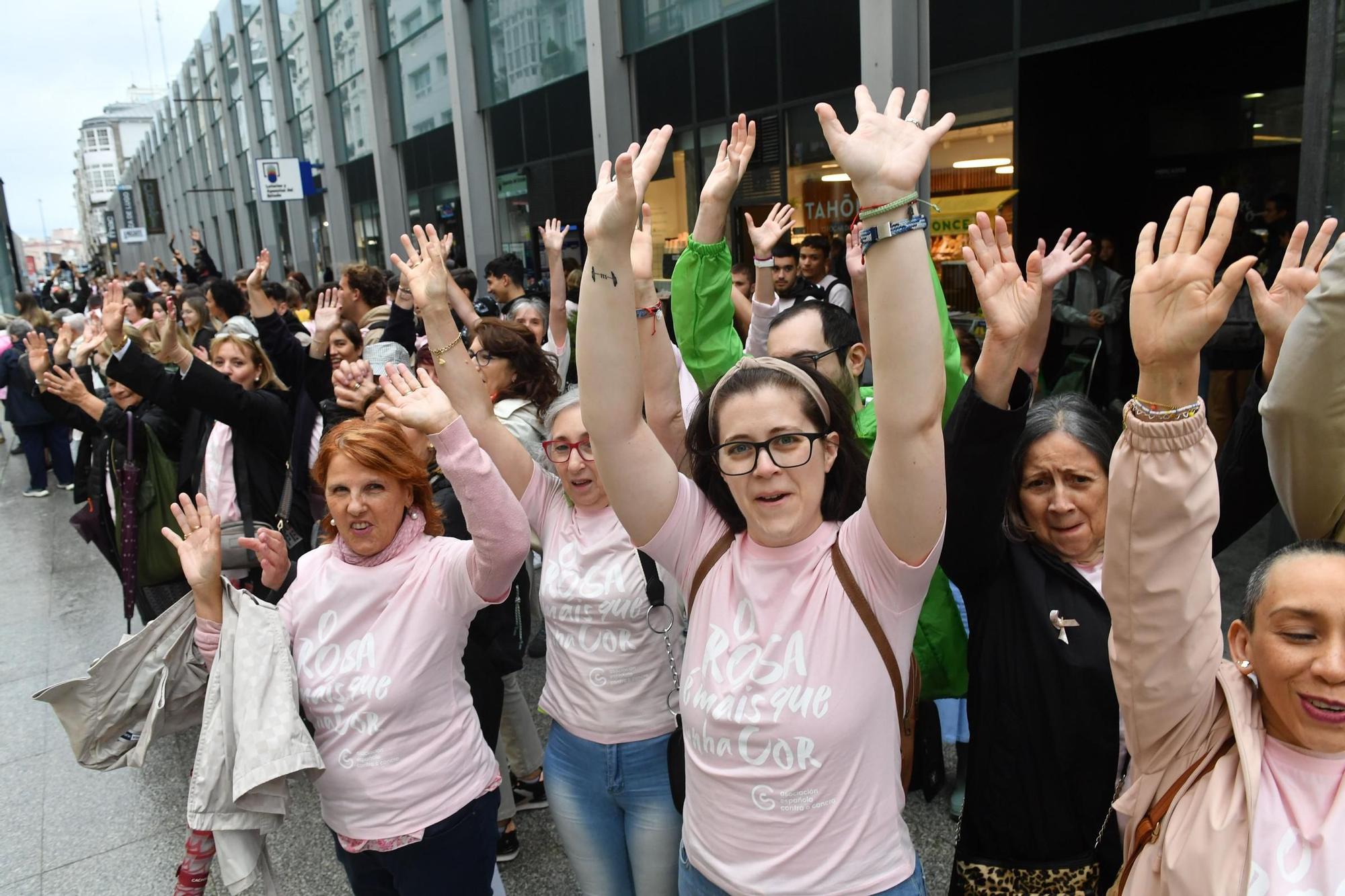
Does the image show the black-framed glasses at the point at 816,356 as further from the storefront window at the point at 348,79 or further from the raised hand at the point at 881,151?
the storefront window at the point at 348,79

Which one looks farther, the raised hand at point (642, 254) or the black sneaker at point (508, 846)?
the black sneaker at point (508, 846)

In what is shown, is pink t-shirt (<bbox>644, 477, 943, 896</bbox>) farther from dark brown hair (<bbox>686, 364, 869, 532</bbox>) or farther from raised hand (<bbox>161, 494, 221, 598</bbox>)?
raised hand (<bbox>161, 494, 221, 598</bbox>)

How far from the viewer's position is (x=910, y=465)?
1.55 m

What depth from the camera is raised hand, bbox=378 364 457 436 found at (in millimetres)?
2234

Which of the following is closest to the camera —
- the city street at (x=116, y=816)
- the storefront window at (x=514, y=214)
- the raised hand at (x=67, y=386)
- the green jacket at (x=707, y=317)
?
the green jacket at (x=707, y=317)

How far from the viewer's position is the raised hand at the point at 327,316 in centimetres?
460

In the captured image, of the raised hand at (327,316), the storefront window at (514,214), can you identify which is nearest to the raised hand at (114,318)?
the raised hand at (327,316)

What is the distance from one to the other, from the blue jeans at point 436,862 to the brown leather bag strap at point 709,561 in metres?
0.99

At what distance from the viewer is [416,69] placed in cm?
1609

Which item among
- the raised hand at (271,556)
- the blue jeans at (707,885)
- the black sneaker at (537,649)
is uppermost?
the raised hand at (271,556)

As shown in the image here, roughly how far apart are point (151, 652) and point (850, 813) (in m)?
1.96

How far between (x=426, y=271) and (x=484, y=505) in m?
0.75

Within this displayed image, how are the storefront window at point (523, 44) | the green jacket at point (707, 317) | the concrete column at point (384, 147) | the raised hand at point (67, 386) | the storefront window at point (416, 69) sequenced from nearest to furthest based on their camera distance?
the green jacket at point (707, 317)
the raised hand at point (67, 386)
the storefront window at point (523, 44)
the storefront window at point (416, 69)
the concrete column at point (384, 147)

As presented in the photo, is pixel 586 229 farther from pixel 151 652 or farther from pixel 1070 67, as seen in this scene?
pixel 1070 67
